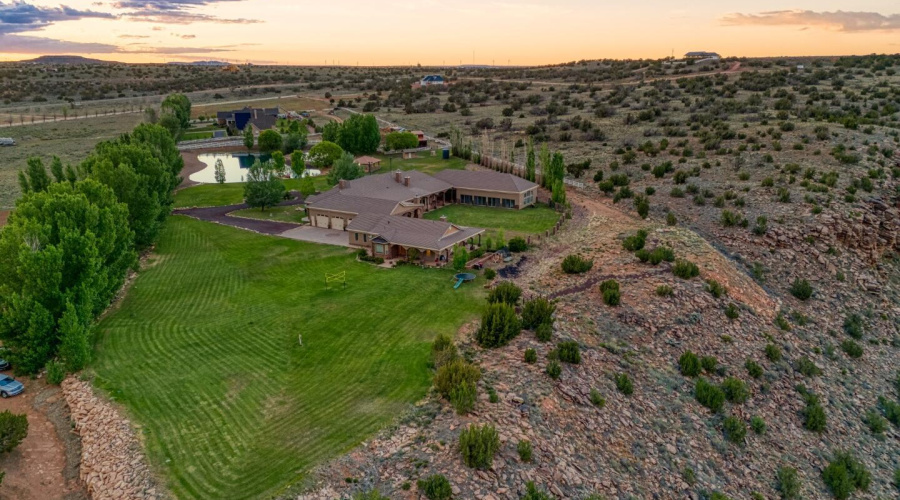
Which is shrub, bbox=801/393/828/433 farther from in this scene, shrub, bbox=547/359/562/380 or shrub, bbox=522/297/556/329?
shrub, bbox=522/297/556/329

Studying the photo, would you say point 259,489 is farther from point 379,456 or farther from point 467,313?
point 467,313

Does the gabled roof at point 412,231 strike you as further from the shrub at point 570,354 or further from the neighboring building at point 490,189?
the shrub at point 570,354

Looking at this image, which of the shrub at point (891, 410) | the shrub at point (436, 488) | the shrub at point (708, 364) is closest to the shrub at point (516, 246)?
the shrub at point (708, 364)

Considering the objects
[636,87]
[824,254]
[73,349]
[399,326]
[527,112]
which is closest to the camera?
[73,349]

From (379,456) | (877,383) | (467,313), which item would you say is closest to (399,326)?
(467,313)

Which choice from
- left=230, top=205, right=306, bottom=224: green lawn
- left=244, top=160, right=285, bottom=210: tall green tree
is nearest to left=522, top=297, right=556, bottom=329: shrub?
left=230, top=205, right=306, bottom=224: green lawn

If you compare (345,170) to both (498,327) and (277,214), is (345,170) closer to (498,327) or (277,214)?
(277,214)
